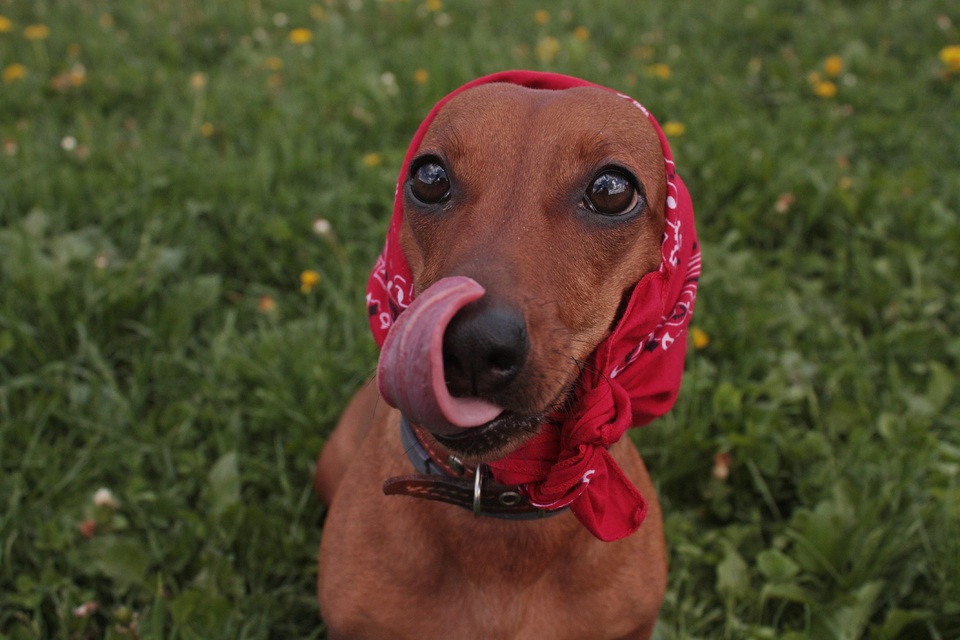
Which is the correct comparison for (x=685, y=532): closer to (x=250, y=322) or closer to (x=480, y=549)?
(x=480, y=549)

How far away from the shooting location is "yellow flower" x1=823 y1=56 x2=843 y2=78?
195 inches

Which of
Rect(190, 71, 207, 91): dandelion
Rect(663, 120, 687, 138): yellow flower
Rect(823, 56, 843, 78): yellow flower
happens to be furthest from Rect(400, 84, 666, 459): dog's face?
Rect(823, 56, 843, 78): yellow flower

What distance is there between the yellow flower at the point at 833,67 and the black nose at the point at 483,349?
162 inches

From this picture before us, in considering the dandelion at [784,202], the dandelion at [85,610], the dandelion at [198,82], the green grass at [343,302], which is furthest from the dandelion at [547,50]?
the dandelion at [85,610]

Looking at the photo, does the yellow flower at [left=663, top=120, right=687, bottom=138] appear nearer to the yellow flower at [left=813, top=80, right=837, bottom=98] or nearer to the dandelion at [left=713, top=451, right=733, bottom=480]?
the yellow flower at [left=813, top=80, right=837, bottom=98]

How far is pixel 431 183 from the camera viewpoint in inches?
76.7

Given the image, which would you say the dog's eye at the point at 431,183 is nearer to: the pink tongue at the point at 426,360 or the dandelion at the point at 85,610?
the pink tongue at the point at 426,360

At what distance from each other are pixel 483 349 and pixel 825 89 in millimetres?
4001

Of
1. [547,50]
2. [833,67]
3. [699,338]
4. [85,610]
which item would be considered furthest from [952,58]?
[85,610]

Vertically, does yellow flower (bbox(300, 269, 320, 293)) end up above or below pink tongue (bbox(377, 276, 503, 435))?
below

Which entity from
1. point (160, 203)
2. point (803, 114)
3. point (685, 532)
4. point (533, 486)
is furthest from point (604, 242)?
point (803, 114)

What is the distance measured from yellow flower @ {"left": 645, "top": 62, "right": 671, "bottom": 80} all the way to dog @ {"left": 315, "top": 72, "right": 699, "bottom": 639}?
285 centimetres

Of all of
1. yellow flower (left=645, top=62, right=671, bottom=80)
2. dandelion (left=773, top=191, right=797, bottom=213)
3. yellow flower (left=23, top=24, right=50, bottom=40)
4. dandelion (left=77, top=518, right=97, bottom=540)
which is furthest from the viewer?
yellow flower (left=23, top=24, right=50, bottom=40)

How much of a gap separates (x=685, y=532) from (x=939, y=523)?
0.77 m
